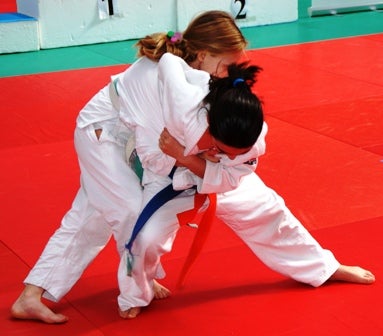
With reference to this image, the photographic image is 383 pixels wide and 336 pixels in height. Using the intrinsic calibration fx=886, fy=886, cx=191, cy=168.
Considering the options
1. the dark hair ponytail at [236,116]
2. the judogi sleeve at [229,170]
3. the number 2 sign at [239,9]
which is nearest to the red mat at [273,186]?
the judogi sleeve at [229,170]

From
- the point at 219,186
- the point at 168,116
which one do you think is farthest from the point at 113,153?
the point at 219,186

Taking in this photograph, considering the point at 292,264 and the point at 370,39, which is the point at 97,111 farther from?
the point at 370,39

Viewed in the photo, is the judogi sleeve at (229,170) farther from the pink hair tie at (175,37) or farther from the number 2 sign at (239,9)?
the number 2 sign at (239,9)

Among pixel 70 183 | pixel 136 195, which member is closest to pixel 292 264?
pixel 136 195

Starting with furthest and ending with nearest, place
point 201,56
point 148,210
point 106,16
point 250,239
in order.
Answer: point 106,16 → point 250,239 → point 201,56 → point 148,210

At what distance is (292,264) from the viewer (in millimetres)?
3531

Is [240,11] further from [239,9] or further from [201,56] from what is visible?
[201,56]

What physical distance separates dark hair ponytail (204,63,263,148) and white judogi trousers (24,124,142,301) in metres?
0.49

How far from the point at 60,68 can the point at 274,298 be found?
4965mm

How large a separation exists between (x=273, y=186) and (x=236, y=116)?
6.55 feet

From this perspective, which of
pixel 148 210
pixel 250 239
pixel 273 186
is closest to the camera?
pixel 148 210

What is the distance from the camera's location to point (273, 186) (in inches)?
194

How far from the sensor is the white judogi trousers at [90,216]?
3.32m

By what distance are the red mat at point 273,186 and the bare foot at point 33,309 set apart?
41mm
